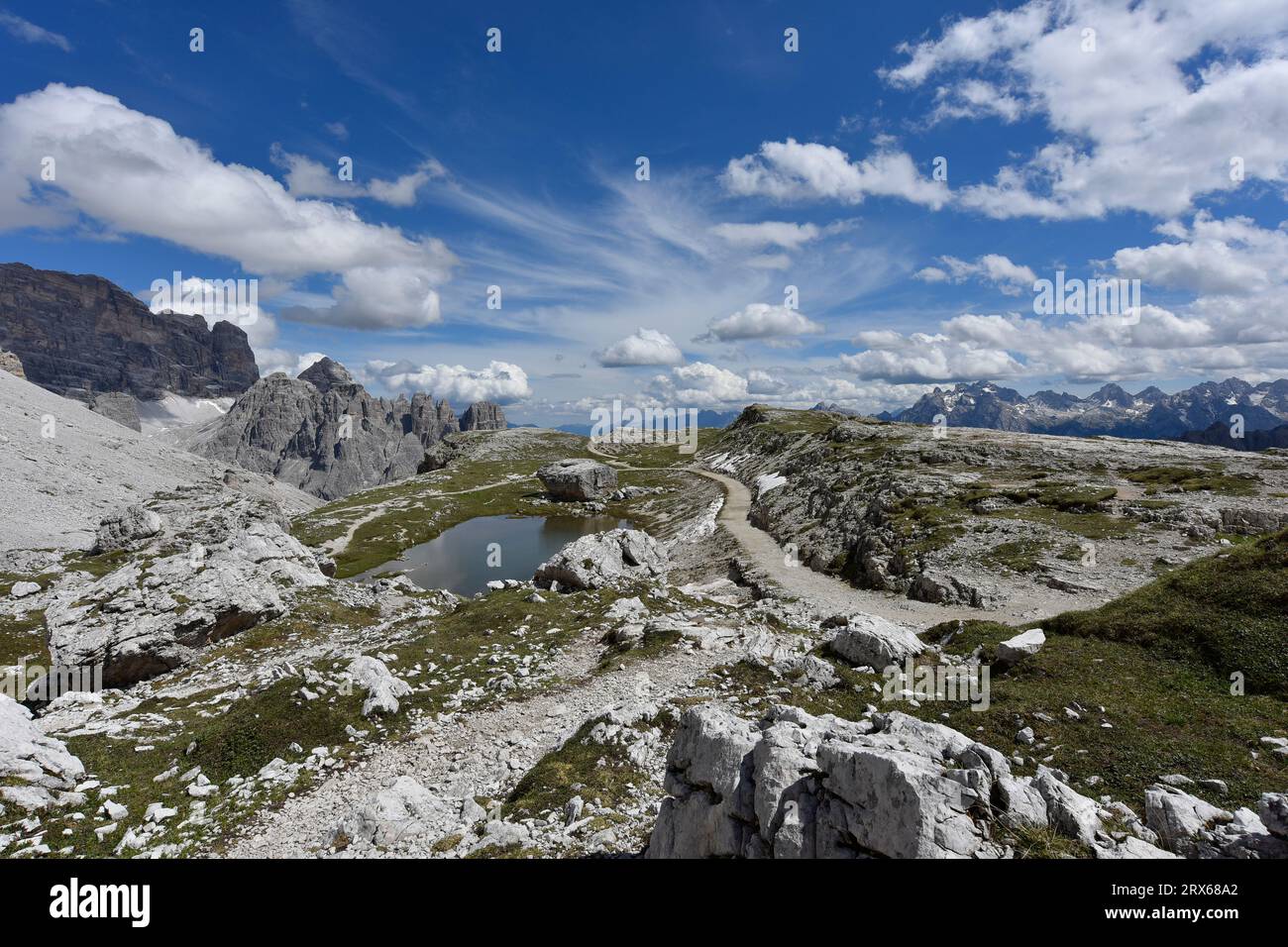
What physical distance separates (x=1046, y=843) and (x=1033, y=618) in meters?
29.3

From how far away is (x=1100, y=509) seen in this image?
167 ft

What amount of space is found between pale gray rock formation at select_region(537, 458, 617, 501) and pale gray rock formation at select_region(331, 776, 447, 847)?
429ft

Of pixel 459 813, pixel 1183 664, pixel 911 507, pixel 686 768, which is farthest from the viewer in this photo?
pixel 911 507

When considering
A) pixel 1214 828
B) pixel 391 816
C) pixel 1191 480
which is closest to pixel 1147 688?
pixel 1214 828

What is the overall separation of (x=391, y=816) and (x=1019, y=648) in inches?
980

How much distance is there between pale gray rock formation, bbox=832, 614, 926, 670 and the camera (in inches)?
962

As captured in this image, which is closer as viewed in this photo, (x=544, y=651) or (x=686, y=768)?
(x=686, y=768)

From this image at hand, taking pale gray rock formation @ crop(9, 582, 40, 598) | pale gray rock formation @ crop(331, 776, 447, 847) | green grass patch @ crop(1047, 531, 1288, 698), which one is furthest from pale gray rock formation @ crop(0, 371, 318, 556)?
green grass patch @ crop(1047, 531, 1288, 698)

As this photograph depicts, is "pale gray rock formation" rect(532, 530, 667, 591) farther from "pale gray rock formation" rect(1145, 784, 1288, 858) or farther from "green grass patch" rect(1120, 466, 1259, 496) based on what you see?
"green grass patch" rect(1120, 466, 1259, 496)

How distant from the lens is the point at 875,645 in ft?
81.3

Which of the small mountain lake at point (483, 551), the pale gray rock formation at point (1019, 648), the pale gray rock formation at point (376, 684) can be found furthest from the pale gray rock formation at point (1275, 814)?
the small mountain lake at point (483, 551)
